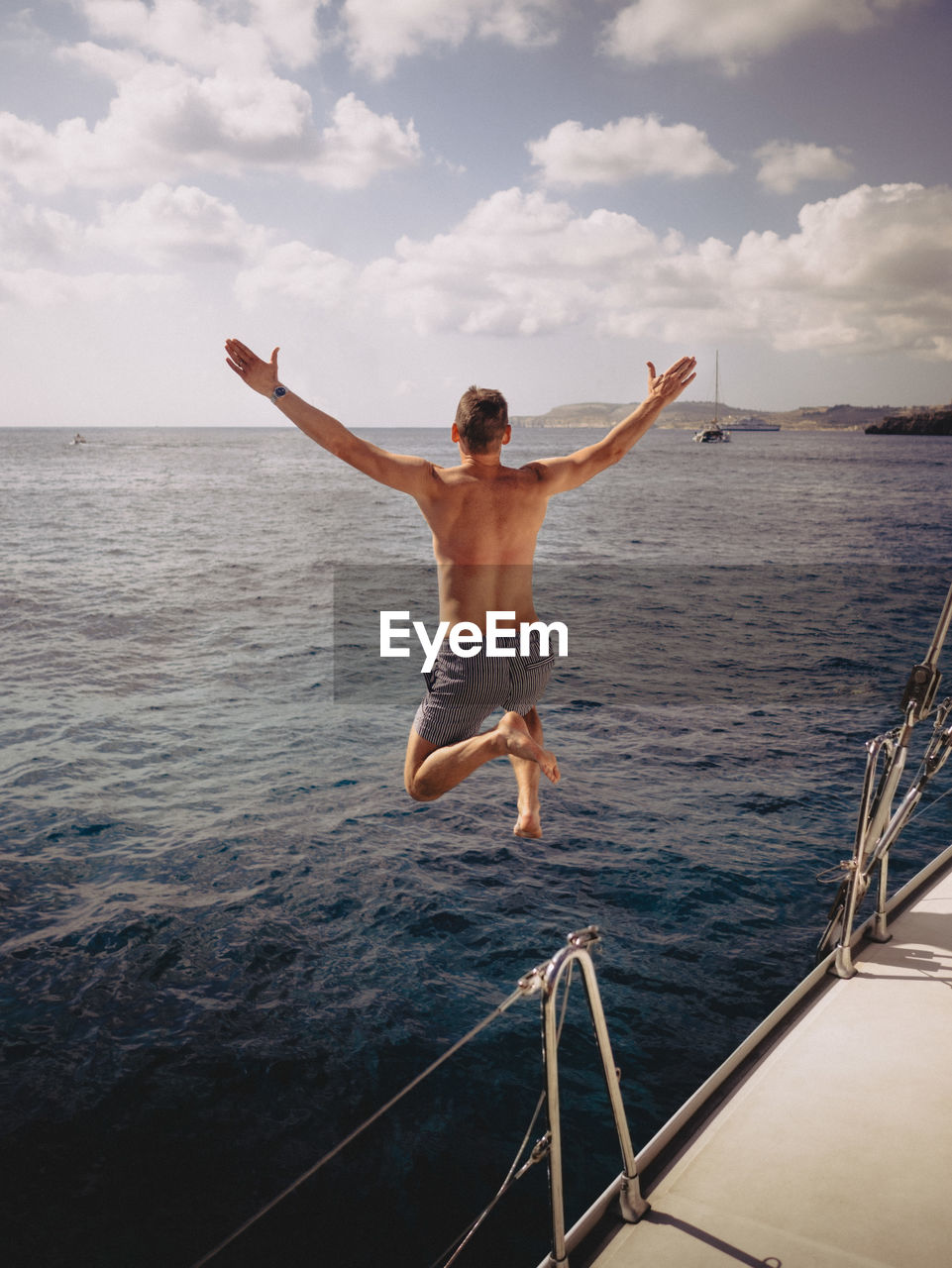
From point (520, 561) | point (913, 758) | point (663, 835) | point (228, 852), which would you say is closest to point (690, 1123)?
point (520, 561)

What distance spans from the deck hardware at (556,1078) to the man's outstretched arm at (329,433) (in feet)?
6.59

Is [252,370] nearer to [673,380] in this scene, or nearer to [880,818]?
[673,380]

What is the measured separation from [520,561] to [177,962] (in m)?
7.03

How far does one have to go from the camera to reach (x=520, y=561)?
420 centimetres

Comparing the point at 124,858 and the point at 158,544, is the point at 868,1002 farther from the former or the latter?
the point at 158,544

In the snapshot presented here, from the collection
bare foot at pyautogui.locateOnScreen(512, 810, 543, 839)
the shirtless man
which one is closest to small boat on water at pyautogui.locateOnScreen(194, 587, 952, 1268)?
bare foot at pyautogui.locateOnScreen(512, 810, 543, 839)

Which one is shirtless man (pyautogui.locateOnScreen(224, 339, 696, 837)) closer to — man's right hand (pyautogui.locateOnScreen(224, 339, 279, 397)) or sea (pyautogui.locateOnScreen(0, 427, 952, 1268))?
man's right hand (pyautogui.locateOnScreen(224, 339, 279, 397))

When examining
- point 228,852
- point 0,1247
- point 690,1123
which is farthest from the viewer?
point 228,852

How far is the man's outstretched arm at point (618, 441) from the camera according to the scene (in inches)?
165

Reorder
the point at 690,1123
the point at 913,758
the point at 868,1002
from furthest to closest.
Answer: the point at 913,758, the point at 868,1002, the point at 690,1123

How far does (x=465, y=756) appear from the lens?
4117 millimetres

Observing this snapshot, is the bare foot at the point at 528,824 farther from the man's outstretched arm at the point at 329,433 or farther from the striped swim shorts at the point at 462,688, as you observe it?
the man's outstretched arm at the point at 329,433

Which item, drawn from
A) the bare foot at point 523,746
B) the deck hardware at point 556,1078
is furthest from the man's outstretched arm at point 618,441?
the deck hardware at point 556,1078

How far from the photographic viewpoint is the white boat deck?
3.26 m
